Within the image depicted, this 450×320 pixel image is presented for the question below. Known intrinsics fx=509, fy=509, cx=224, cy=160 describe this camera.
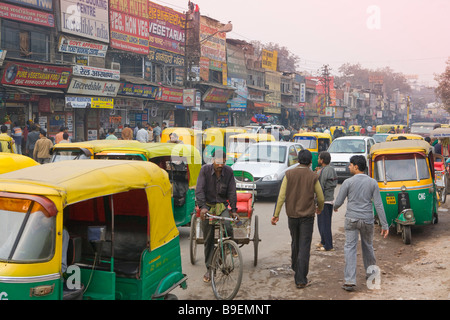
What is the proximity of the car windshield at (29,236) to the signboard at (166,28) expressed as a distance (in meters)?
29.7

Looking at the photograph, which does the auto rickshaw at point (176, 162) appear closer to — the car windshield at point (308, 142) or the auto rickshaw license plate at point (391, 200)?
the auto rickshaw license plate at point (391, 200)

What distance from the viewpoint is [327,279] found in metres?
7.41

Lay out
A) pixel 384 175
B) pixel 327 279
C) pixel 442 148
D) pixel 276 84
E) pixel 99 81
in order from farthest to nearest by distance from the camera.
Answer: pixel 276 84 → pixel 99 81 → pixel 442 148 → pixel 384 175 → pixel 327 279

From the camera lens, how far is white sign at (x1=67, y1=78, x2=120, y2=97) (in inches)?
990

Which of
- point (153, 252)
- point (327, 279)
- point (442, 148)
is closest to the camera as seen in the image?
point (153, 252)

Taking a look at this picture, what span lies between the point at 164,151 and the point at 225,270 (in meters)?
3.92

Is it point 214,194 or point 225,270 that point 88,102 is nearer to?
point 214,194

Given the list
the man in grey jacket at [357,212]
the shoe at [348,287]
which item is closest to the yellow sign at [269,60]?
the man in grey jacket at [357,212]

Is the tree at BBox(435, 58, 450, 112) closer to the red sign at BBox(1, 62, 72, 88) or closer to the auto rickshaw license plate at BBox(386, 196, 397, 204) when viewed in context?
the red sign at BBox(1, 62, 72, 88)

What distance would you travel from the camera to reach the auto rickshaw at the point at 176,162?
941 centimetres

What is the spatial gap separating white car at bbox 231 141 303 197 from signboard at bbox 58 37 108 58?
13.4 meters
